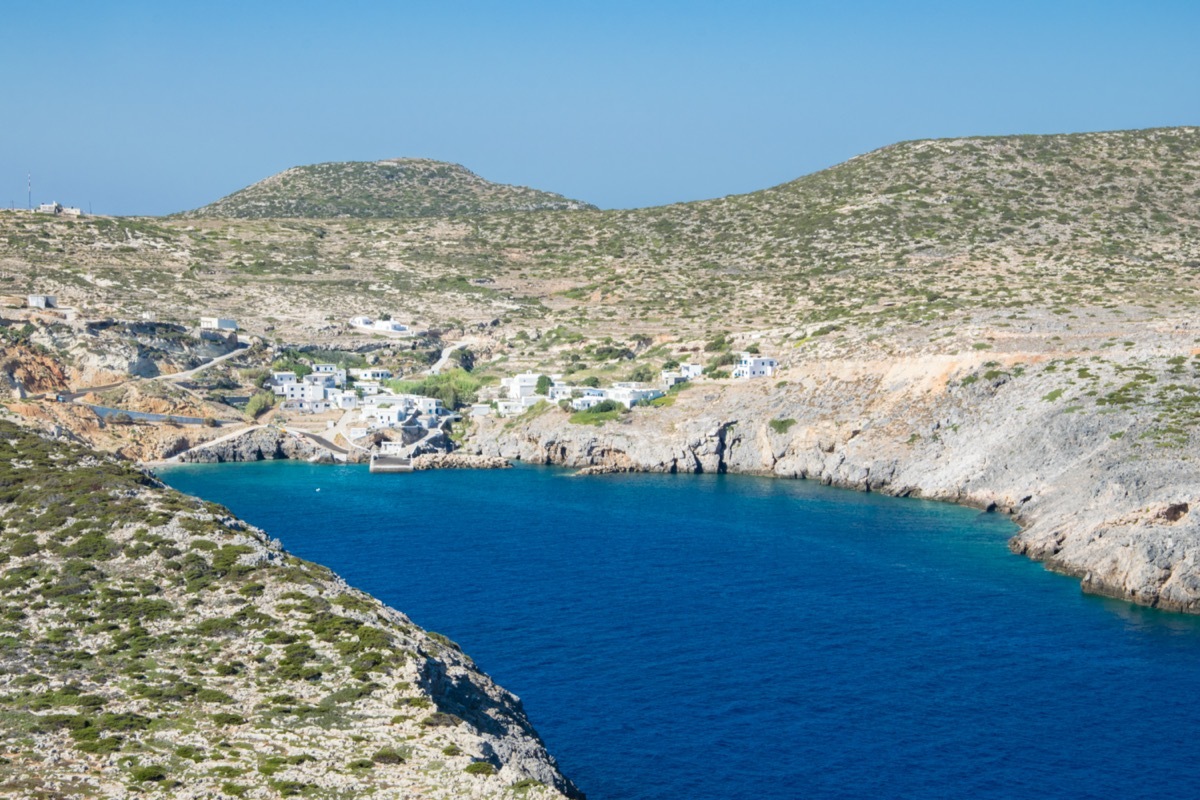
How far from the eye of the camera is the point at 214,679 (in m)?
42.5

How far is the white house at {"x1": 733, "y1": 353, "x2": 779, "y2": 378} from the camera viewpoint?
110 meters

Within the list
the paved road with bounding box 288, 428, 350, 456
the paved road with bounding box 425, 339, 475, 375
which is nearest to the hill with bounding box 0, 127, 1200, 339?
the paved road with bounding box 425, 339, 475, 375

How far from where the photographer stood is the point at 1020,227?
489 ft

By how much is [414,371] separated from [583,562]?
6189cm

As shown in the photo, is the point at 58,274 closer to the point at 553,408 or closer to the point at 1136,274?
the point at 553,408

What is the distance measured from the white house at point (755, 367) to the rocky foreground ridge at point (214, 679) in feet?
195

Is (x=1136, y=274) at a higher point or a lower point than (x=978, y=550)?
higher

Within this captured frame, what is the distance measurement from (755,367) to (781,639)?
2115 inches

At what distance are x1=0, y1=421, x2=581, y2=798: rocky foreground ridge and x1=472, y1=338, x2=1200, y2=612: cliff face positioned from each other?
115ft

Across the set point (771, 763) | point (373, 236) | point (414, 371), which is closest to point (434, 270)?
point (373, 236)

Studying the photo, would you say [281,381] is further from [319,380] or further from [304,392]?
[319,380]

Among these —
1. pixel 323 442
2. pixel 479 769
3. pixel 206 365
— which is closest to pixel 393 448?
pixel 323 442

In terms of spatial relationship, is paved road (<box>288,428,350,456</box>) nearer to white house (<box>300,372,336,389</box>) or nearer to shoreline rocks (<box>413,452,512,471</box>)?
shoreline rocks (<box>413,452,512,471</box>)

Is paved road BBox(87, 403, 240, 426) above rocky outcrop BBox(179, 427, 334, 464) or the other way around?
above
